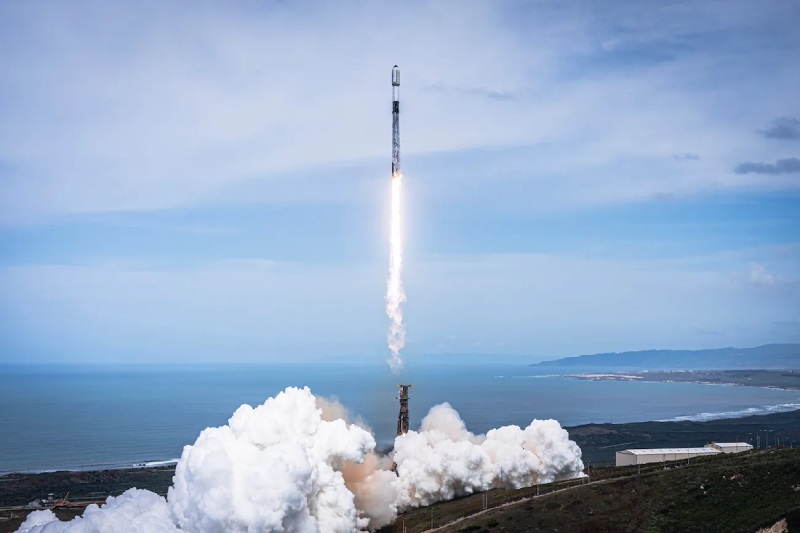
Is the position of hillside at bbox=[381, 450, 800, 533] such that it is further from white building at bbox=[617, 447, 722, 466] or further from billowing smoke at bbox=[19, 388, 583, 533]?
white building at bbox=[617, 447, 722, 466]

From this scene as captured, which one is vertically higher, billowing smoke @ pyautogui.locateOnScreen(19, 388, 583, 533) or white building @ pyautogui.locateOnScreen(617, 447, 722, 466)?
billowing smoke @ pyautogui.locateOnScreen(19, 388, 583, 533)

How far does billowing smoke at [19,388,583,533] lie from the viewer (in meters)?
64.6

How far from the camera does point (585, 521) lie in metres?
73.9

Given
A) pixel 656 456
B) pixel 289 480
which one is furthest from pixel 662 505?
pixel 289 480

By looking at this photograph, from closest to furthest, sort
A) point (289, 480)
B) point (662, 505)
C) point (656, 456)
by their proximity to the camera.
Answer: point (289, 480) < point (662, 505) < point (656, 456)

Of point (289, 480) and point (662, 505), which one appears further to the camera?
point (662, 505)

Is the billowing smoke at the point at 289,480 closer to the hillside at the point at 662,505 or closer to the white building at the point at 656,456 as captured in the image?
the hillside at the point at 662,505

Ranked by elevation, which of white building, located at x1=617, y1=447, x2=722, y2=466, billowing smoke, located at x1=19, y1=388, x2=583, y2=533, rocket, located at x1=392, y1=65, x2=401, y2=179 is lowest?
white building, located at x1=617, y1=447, x2=722, y2=466

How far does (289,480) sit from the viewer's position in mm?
66000

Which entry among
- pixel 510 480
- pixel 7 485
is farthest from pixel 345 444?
pixel 7 485

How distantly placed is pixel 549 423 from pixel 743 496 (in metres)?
30.2

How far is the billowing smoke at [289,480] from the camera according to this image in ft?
212

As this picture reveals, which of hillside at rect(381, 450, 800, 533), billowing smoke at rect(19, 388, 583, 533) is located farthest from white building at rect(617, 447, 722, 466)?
billowing smoke at rect(19, 388, 583, 533)

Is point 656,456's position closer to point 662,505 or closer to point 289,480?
point 662,505
